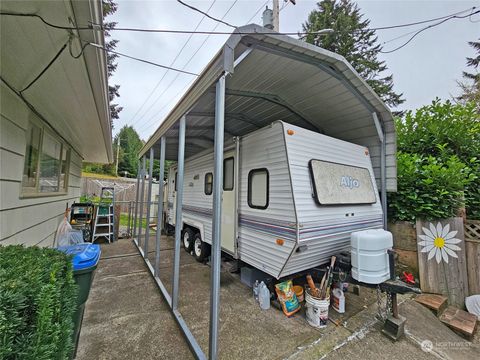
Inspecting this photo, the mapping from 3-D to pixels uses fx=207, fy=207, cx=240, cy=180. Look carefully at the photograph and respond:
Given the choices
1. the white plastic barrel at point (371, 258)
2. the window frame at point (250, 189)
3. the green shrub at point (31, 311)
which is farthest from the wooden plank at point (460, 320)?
the green shrub at point (31, 311)

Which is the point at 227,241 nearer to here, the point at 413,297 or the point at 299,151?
the point at 299,151

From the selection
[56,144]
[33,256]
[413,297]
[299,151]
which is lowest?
[413,297]

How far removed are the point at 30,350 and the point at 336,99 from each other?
4.23 metres

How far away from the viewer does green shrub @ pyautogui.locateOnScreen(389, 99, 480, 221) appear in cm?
Result: 371

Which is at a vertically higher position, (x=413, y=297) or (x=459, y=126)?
(x=459, y=126)

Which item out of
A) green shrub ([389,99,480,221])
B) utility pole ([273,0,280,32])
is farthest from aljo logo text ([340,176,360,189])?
utility pole ([273,0,280,32])

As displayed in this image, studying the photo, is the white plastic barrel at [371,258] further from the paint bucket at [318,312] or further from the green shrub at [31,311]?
the green shrub at [31,311]

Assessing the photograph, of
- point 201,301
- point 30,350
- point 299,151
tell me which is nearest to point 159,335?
point 201,301

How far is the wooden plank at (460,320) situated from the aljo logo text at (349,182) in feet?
7.52

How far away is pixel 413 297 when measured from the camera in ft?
11.3

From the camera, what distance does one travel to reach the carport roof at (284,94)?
7.12ft

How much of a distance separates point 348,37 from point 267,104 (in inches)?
475

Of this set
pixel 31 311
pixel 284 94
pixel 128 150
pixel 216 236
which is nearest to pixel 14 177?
pixel 31 311

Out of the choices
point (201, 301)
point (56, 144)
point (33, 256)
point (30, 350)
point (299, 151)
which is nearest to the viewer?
point (30, 350)
